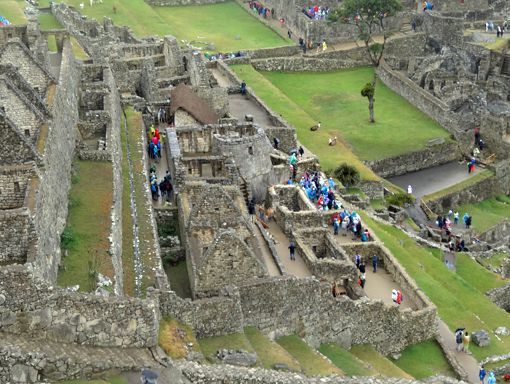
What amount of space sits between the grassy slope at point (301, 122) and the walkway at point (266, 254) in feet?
59.8

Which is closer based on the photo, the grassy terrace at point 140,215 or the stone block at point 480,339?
the grassy terrace at point 140,215

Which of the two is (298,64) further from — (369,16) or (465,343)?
(465,343)

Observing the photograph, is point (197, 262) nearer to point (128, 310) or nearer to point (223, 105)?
point (128, 310)

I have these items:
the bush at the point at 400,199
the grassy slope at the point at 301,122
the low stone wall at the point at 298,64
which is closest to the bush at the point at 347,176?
the grassy slope at the point at 301,122

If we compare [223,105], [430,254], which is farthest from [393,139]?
[430,254]

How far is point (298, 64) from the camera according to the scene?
80125mm

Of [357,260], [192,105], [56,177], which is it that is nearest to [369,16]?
[192,105]

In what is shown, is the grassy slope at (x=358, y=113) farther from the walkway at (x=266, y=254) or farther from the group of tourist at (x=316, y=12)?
the walkway at (x=266, y=254)

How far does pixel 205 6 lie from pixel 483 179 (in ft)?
150

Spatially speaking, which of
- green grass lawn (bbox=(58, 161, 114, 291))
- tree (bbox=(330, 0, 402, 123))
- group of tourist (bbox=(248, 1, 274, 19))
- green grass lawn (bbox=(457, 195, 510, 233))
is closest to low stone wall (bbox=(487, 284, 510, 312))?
green grass lawn (bbox=(457, 195, 510, 233))

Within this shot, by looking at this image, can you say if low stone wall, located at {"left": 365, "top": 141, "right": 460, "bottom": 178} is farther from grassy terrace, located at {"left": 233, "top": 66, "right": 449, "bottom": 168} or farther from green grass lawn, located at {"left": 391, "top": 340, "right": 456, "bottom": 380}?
green grass lawn, located at {"left": 391, "top": 340, "right": 456, "bottom": 380}

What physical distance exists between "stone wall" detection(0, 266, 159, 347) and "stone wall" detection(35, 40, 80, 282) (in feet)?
3.04

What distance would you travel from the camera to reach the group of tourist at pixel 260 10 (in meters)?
93.8

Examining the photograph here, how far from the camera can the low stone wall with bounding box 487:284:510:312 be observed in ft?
148
